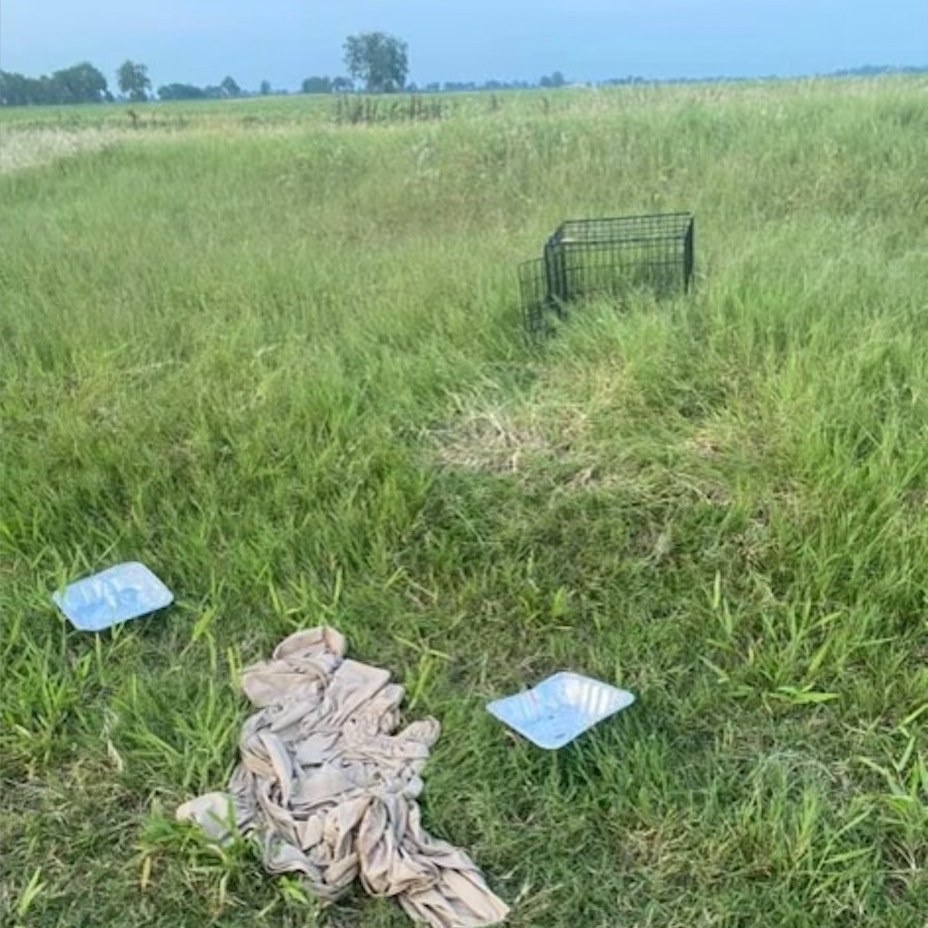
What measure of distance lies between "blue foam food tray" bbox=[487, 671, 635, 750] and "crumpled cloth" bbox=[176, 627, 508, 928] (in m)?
0.16

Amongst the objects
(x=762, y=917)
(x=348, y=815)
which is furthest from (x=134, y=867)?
(x=762, y=917)

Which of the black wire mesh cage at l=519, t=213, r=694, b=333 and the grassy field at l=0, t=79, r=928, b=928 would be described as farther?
the black wire mesh cage at l=519, t=213, r=694, b=333

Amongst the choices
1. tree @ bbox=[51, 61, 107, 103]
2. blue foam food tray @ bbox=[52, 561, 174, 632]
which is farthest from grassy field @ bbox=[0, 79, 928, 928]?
tree @ bbox=[51, 61, 107, 103]

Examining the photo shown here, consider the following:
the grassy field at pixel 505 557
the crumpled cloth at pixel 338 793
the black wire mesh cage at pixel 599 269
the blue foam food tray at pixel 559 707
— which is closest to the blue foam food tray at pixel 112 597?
the grassy field at pixel 505 557

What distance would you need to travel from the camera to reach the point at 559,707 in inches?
64.4

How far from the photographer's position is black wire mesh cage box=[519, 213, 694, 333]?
10.1 feet

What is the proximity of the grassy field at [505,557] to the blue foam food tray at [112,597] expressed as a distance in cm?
4

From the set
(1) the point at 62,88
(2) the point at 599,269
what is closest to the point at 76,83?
(1) the point at 62,88

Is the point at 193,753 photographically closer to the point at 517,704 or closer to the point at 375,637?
the point at 375,637

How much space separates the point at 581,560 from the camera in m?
2.02

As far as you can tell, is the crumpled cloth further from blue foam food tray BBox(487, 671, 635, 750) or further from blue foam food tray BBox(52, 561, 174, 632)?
blue foam food tray BBox(52, 561, 174, 632)

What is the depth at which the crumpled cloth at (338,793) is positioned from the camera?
1347 mm

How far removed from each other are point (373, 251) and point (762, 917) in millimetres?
3489

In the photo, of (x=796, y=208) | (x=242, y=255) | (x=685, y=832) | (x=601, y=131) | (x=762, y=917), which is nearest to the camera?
(x=762, y=917)
